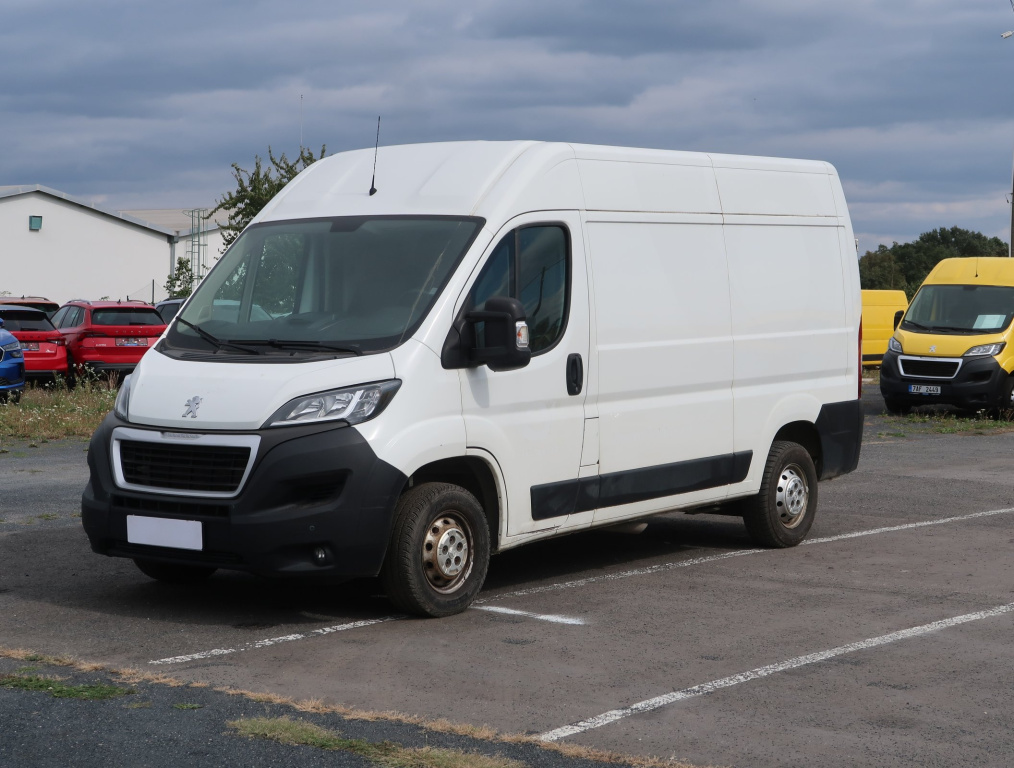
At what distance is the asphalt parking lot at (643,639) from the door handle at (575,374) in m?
1.20

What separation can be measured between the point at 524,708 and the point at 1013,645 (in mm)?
2687

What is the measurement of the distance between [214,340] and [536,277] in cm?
181

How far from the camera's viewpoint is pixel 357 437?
22.7 ft

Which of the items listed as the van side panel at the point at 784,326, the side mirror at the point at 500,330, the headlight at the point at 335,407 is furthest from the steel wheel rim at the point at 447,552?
the van side panel at the point at 784,326

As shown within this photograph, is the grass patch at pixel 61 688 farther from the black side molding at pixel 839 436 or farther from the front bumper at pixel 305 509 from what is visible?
the black side molding at pixel 839 436

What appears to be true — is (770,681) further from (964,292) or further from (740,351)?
(964,292)

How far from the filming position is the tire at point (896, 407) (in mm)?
22578

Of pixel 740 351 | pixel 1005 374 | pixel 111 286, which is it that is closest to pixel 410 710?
pixel 740 351

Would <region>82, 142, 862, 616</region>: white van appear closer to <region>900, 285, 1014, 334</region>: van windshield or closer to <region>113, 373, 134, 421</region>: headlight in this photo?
<region>113, 373, 134, 421</region>: headlight

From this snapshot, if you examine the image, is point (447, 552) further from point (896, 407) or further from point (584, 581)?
point (896, 407)

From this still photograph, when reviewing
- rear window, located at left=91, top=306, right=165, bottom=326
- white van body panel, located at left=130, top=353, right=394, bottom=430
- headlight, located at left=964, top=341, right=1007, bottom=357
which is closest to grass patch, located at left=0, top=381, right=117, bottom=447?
rear window, located at left=91, top=306, right=165, bottom=326

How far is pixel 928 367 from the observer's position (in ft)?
72.2

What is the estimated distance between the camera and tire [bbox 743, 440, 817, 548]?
9.70 metres

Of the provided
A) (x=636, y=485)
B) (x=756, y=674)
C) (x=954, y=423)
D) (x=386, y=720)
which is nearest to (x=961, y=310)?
(x=954, y=423)
